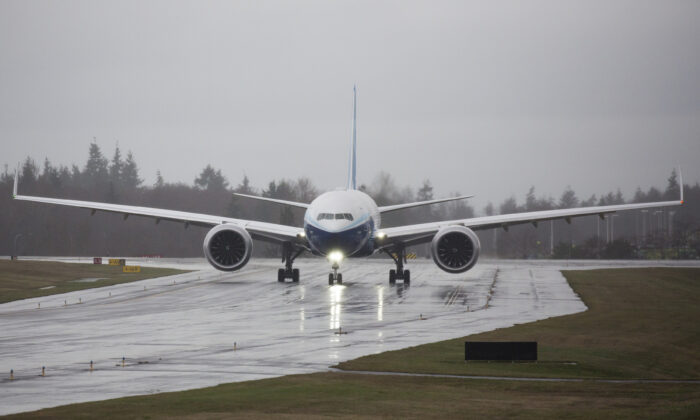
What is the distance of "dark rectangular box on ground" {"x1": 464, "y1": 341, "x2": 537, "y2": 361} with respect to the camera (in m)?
25.8

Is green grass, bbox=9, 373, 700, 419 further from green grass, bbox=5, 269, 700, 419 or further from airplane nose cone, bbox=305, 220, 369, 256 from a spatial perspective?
airplane nose cone, bbox=305, 220, 369, 256

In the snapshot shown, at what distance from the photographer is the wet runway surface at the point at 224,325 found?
23.0 meters

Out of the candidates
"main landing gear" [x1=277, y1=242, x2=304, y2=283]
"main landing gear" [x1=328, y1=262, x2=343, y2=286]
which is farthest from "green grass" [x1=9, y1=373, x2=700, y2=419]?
"main landing gear" [x1=277, y1=242, x2=304, y2=283]

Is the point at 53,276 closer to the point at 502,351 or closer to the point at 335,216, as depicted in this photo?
the point at 335,216

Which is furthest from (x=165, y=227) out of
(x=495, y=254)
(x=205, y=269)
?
(x=205, y=269)

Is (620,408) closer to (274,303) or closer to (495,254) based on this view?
(274,303)

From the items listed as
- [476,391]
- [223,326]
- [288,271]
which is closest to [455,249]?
[288,271]

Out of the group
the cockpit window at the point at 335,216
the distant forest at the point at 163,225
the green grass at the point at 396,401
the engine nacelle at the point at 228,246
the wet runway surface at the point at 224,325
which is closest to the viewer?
the green grass at the point at 396,401

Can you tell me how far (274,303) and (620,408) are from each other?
85.9ft

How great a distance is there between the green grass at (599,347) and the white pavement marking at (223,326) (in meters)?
1.31

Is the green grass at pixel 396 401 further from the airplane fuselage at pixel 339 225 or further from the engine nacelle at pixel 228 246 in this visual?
the engine nacelle at pixel 228 246

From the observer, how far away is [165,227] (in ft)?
522

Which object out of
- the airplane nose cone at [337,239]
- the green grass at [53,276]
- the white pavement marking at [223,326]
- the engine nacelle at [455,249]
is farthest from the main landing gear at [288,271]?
the green grass at [53,276]

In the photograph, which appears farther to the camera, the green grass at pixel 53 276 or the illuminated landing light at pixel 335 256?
the green grass at pixel 53 276
